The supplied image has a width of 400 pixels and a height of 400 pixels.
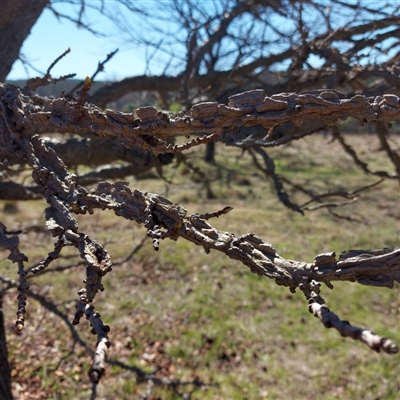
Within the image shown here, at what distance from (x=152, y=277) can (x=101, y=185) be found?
6.13 m

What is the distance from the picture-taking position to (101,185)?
1431 millimetres

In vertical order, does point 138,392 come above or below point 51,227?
below

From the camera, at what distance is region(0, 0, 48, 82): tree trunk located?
2824 millimetres

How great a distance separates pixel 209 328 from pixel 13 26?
4341mm

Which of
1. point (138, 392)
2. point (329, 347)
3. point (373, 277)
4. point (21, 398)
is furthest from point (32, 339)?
point (373, 277)

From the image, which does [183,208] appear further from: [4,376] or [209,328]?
[209,328]

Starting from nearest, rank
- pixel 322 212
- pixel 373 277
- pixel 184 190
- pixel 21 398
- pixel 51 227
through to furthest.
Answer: pixel 373 277
pixel 51 227
pixel 21 398
pixel 322 212
pixel 184 190

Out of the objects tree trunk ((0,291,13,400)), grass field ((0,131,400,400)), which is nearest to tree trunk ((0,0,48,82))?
grass field ((0,131,400,400))

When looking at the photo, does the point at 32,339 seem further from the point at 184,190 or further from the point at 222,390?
the point at 184,190

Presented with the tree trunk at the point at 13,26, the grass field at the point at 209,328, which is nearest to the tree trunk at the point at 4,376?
the grass field at the point at 209,328

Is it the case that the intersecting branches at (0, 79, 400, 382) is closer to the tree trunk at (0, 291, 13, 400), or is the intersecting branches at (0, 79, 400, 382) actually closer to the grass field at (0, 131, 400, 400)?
the tree trunk at (0, 291, 13, 400)

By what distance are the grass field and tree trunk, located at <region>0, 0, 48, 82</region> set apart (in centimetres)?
127

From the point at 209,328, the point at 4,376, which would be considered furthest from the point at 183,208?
the point at 209,328

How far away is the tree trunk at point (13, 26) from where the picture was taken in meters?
2.82
